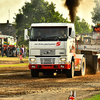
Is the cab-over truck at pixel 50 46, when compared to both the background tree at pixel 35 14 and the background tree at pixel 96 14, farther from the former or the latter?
the background tree at pixel 96 14

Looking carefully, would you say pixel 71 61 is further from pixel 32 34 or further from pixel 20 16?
pixel 20 16

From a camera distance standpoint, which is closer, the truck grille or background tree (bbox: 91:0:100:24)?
the truck grille

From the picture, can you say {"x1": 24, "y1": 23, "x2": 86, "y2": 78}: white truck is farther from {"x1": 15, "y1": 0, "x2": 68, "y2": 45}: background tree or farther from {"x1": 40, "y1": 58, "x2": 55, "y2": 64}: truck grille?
{"x1": 15, "y1": 0, "x2": 68, "y2": 45}: background tree

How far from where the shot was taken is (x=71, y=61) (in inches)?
711

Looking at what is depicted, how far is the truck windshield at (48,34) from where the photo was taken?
17141 millimetres

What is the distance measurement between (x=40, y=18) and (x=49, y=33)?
58.2 meters

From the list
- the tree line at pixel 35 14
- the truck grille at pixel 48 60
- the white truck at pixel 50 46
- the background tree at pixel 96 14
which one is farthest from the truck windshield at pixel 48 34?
the background tree at pixel 96 14

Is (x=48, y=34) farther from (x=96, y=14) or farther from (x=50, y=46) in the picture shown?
(x=96, y=14)

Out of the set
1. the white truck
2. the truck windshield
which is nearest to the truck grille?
the white truck

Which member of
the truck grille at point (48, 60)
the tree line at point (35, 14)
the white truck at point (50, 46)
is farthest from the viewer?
the tree line at point (35, 14)

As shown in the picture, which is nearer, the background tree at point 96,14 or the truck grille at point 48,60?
the truck grille at point 48,60

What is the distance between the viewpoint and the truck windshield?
17141 mm

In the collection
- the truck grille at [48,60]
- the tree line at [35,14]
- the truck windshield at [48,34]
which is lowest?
the truck grille at [48,60]

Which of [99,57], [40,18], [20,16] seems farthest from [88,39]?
[20,16]
